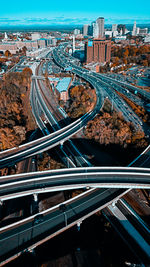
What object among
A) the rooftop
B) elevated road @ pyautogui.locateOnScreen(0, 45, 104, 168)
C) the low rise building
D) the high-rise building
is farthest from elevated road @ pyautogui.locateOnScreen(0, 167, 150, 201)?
the high-rise building

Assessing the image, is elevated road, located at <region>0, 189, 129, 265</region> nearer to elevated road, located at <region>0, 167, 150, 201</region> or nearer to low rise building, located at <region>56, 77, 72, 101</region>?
elevated road, located at <region>0, 167, 150, 201</region>

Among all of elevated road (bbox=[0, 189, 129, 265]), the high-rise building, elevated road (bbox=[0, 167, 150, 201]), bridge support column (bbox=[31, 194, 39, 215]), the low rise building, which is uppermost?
the high-rise building

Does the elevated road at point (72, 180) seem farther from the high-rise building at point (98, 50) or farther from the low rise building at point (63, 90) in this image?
the high-rise building at point (98, 50)

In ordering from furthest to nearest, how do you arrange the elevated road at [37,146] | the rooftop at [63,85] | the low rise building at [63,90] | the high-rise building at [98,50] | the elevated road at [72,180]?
the high-rise building at [98,50] < the rooftop at [63,85] < the low rise building at [63,90] < the elevated road at [37,146] < the elevated road at [72,180]

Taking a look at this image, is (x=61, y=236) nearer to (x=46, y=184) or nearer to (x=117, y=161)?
(x=46, y=184)

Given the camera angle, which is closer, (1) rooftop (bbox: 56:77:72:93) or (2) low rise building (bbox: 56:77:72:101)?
(2) low rise building (bbox: 56:77:72:101)

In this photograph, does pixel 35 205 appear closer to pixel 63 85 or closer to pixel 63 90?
pixel 63 90

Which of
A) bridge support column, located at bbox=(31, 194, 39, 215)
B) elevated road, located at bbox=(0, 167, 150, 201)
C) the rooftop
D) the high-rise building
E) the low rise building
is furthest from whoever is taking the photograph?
the high-rise building

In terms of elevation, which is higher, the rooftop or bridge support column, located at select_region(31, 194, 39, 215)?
the rooftop

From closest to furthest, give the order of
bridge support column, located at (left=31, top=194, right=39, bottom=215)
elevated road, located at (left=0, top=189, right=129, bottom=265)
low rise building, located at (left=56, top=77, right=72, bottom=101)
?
elevated road, located at (left=0, top=189, right=129, bottom=265), bridge support column, located at (left=31, top=194, right=39, bottom=215), low rise building, located at (left=56, top=77, right=72, bottom=101)

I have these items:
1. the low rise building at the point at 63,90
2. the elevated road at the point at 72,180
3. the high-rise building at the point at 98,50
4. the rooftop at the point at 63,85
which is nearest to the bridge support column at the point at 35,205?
the elevated road at the point at 72,180
